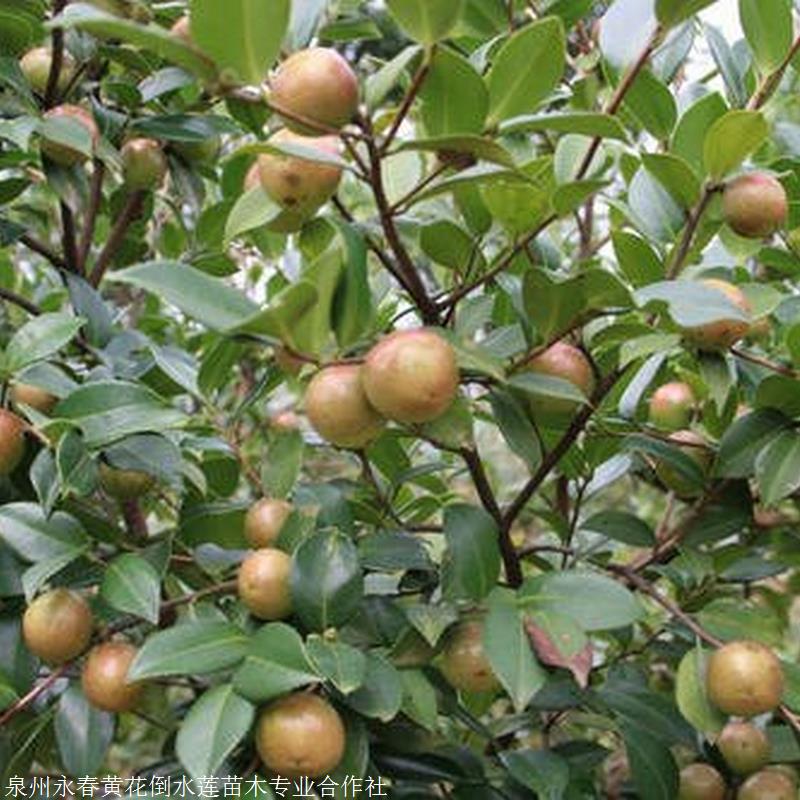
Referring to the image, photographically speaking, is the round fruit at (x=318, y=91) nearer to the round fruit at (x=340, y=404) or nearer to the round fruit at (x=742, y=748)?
the round fruit at (x=340, y=404)

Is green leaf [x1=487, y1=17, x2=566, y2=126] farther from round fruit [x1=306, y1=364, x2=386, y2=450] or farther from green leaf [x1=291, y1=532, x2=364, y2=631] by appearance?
green leaf [x1=291, y1=532, x2=364, y2=631]

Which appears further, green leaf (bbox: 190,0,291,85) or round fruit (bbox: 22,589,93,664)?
round fruit (bbox: 22,589,93,664)

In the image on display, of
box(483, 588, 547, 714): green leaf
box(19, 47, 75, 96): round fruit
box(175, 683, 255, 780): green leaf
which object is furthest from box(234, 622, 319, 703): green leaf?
box(19, 47, 75, 96): round fruit

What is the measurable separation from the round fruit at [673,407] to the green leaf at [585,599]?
22cm

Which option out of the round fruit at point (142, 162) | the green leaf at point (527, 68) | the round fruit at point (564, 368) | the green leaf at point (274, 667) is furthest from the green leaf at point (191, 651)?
the round fruit at point (142, 162)

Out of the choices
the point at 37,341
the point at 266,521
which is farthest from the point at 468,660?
the point at 37,341

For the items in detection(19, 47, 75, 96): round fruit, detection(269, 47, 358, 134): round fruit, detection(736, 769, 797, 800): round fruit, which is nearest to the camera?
detection(269, 47, 358, 134): round fruit

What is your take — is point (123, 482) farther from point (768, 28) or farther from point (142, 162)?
point (768, 28)

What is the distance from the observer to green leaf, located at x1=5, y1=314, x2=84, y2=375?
946 millimetres

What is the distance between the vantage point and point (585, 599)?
0.88 m

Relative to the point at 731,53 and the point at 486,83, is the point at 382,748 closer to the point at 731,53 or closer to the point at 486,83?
the point at 486,83

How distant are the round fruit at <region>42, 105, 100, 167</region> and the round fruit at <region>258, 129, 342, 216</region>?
0.32 m

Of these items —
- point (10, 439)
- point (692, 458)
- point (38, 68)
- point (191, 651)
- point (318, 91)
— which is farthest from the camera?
point (38, 68)

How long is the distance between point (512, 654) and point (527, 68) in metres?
0.38
